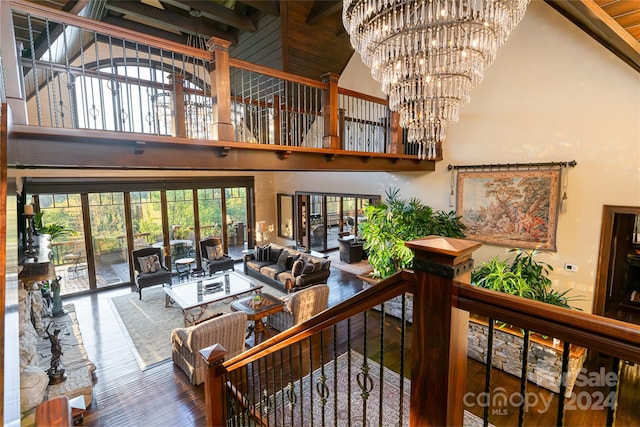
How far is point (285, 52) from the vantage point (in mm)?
6918

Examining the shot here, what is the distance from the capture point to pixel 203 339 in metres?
3.80

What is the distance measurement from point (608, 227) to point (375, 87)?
5.23 m

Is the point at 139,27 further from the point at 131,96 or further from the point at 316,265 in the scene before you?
the point at 316,265

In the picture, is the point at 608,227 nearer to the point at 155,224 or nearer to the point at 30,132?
the point at 30,132

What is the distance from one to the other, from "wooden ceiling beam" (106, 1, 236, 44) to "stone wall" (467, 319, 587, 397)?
7.95 m

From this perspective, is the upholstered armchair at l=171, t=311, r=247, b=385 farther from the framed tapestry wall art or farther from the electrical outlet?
the electrical outlet

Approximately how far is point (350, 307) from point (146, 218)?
7948mm

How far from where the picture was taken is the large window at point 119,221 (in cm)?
679

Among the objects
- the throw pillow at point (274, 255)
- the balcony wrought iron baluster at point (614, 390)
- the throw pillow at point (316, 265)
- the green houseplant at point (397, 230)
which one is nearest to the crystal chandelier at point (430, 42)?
the balcony wrought iron baluster at point (614, 390)

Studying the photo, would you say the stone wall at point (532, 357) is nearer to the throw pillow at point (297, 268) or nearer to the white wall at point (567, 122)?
the white wall at point (567, 122)

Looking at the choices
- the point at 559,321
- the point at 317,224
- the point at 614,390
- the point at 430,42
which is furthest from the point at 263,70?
the point at 317,224

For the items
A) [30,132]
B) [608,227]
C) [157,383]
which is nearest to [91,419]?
[157,383]

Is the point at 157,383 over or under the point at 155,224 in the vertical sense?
under

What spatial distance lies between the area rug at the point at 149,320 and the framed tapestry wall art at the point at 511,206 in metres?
4.33
